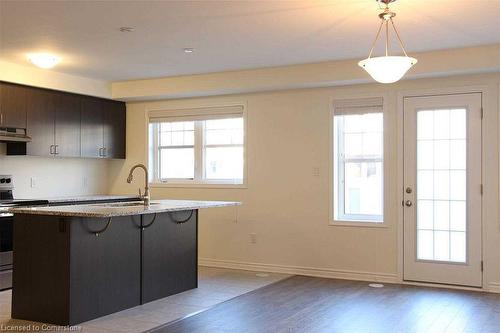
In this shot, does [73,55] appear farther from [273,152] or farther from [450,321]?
[450,321]

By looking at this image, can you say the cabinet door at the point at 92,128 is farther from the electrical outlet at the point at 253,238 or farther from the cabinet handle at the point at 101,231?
the cabinet handle at the point at 101,231

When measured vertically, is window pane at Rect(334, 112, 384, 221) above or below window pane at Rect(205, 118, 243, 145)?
below

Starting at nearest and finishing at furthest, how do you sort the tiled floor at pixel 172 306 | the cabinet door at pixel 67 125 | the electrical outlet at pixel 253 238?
the tiled floor at pixel 172 306 < the cabinet door at pixel 67 125 < the electrical outlet at pixel 253 238

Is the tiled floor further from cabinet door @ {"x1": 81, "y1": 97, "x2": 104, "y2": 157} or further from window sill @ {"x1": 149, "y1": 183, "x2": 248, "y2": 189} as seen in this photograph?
cabinet door @ {"x1": 81, "y1": 97, "x2": 104, "y2": 157}

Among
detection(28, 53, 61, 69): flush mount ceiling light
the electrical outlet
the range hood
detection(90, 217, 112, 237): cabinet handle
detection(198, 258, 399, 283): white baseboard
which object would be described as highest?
detection(28, 53, 61, 69): flush mount ceiling light

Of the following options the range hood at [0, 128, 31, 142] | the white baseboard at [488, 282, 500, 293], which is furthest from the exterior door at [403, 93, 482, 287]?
the range hood at [0, 128, 31, 142]

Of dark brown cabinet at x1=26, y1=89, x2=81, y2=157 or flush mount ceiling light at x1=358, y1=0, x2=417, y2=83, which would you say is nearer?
flush mount ceiling light at x1=358, y1=0, x2=417, y2=83

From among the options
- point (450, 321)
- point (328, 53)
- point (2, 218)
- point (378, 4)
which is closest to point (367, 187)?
point (328, 53)

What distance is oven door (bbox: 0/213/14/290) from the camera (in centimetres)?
546

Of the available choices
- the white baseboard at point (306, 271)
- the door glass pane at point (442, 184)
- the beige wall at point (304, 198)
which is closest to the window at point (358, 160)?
the beige wall at point (304, 198)

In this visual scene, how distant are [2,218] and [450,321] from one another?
421 cm

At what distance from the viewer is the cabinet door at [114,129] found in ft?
24.0

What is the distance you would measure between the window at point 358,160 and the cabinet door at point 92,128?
9.98 ft

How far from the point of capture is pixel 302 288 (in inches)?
221
